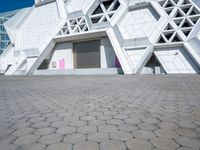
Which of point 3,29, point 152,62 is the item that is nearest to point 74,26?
point 152,62

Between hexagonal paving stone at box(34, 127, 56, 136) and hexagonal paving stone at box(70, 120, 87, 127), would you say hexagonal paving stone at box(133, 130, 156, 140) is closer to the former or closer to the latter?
hexagonal paving stone at box(70, 120, 87, 127)

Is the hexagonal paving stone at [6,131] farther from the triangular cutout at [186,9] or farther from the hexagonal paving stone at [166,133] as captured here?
the triangular cutout at [186,9]

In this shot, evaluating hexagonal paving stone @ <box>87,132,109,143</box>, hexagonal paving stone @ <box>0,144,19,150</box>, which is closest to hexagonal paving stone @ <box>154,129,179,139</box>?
hexagonal paving stone @ <box>87,132,109,143</box>

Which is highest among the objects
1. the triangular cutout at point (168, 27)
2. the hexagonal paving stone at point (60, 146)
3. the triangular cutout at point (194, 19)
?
the triangular cutout at point (194, 19)

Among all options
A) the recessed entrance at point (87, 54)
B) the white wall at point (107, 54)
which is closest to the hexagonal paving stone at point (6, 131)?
the white wall at point (107, 54)

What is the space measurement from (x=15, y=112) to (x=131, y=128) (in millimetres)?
2879

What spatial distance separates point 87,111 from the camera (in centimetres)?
450

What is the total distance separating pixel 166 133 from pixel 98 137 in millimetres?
1074

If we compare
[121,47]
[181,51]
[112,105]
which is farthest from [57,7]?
[112,105]

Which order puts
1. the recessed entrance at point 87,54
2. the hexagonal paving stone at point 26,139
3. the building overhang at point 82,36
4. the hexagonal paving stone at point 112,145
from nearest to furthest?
the hexagonal paving stone at point 112,145 → the hexagonal paving stone at point 26,139 → the building overhang at point 82,36 → the recessed entrance at point 87,54

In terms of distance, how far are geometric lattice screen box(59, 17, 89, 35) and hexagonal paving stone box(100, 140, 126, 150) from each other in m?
24.9

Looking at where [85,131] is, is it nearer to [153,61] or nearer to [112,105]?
[112,105]

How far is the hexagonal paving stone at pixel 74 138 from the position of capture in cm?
279

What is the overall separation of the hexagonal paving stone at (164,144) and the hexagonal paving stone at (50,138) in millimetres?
1376
